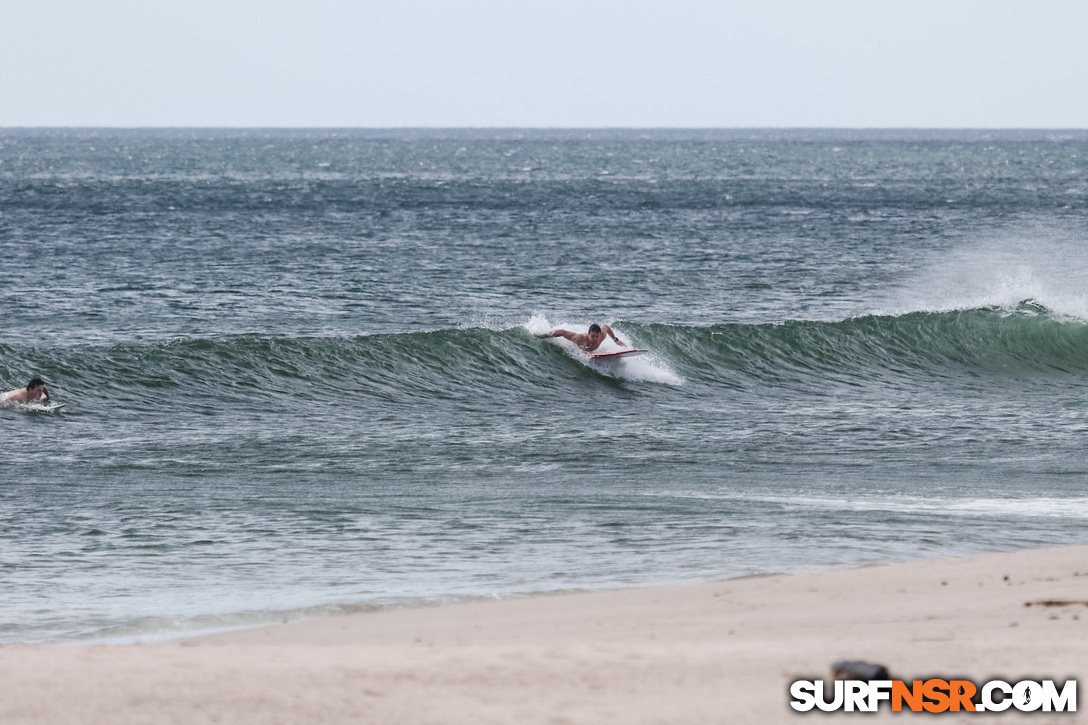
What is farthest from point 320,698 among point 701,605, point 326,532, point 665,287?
point 665,287

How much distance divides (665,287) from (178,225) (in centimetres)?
2674

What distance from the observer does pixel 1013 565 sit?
29.5ft

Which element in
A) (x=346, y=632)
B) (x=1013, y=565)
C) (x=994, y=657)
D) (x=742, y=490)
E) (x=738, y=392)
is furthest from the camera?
(x=738, y=392)

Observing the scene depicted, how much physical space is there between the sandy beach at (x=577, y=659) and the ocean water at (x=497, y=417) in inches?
47.8

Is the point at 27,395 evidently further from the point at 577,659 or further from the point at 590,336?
the point at 577,659

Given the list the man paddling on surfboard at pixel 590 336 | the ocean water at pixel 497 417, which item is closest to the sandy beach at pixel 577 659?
the ocean water at pixel 497 417

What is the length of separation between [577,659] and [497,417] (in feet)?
40.1

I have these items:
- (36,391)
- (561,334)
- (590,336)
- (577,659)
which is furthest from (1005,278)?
(577,659)

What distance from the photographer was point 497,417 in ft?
60.4

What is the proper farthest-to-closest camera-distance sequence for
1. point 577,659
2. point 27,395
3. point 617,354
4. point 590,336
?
point 590,336 < point 617,354 < point 27,395 < point 577,659

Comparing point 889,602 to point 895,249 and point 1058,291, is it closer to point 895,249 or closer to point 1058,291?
point 1058,291

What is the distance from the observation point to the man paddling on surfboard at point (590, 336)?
21656 mm

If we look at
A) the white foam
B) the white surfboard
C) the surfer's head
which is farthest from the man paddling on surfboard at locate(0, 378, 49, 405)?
the white foam

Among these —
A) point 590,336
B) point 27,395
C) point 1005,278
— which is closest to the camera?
point 27,395
